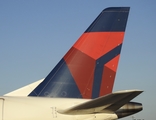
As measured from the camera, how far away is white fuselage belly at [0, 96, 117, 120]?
33.1ft

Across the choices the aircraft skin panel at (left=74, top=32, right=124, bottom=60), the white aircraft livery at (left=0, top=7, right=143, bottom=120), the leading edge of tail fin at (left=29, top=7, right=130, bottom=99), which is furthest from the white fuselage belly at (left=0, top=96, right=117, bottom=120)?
the aircraft skin panel at (left=74, top=32, right=124, bottom=60)

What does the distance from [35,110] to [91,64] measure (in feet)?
9.31

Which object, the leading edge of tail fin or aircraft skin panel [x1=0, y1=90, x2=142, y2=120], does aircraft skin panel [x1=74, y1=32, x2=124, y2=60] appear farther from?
aircraft skin panel [x1=0, y1=90, x2=142, y2=120]

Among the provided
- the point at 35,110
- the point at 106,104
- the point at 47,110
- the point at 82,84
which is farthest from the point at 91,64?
the point at 106,104

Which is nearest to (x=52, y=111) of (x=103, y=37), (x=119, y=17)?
(x=103, y=37)

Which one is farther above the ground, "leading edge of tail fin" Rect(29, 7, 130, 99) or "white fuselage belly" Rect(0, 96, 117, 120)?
"leading edge of tail fin" Rect(29, 7, 130, 99)

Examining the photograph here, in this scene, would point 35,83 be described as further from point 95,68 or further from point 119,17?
point 119,17

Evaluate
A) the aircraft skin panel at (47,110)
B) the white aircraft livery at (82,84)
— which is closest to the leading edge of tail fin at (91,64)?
the white aircraft livery at (82,84)

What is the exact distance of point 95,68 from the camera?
11977 mm

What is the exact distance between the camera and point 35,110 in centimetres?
1027

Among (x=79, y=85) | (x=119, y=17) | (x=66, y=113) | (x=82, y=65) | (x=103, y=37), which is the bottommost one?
(x=66, y=113)

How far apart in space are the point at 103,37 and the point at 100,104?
3.74 m

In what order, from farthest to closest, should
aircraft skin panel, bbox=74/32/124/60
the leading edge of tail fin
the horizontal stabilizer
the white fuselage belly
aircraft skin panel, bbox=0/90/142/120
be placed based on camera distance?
aircraft skin panel, bbox=74/32/124/60 → the leading edge of tail fin → the white fuselage belly → aircraft skin panel, bbox=0/90/142/120 → the horizontal stabilizer

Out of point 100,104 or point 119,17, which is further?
point 119,17
